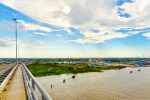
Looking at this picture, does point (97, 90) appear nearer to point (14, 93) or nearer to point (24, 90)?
point (24, 90)

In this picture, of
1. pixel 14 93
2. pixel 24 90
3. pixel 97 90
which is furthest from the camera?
pixel 97 90

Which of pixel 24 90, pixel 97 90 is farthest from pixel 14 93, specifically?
pixel 97 90

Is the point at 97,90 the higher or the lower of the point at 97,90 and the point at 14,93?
the lower

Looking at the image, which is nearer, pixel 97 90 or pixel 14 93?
pixel 14 93

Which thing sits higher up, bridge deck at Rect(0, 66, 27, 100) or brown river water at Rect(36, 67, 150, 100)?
bridge deck at Rect(0, 66, 27, 100)

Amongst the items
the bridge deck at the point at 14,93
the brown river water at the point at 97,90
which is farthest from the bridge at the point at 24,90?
the brown river water at the point at 97,90

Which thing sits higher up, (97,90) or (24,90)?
(24,90)

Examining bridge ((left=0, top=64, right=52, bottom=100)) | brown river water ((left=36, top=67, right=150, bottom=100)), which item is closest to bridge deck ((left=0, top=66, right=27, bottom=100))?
bridge ((left=0, top=64, right=52, bottom=100))

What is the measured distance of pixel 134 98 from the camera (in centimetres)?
2958

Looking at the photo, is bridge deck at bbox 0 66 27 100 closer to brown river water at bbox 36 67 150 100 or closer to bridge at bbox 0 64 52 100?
bridge at bbox 0 64 52 100

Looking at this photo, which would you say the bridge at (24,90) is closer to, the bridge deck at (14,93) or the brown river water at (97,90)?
the bridge deck at (14,93)

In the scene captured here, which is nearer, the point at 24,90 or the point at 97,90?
the point at 24,90

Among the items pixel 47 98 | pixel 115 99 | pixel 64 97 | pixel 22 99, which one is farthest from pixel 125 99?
pixel 47 98

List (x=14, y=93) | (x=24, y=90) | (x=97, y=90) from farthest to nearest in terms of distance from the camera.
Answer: (x=97, y=90) → (x=24, y=90) → (x=14, y=93)
